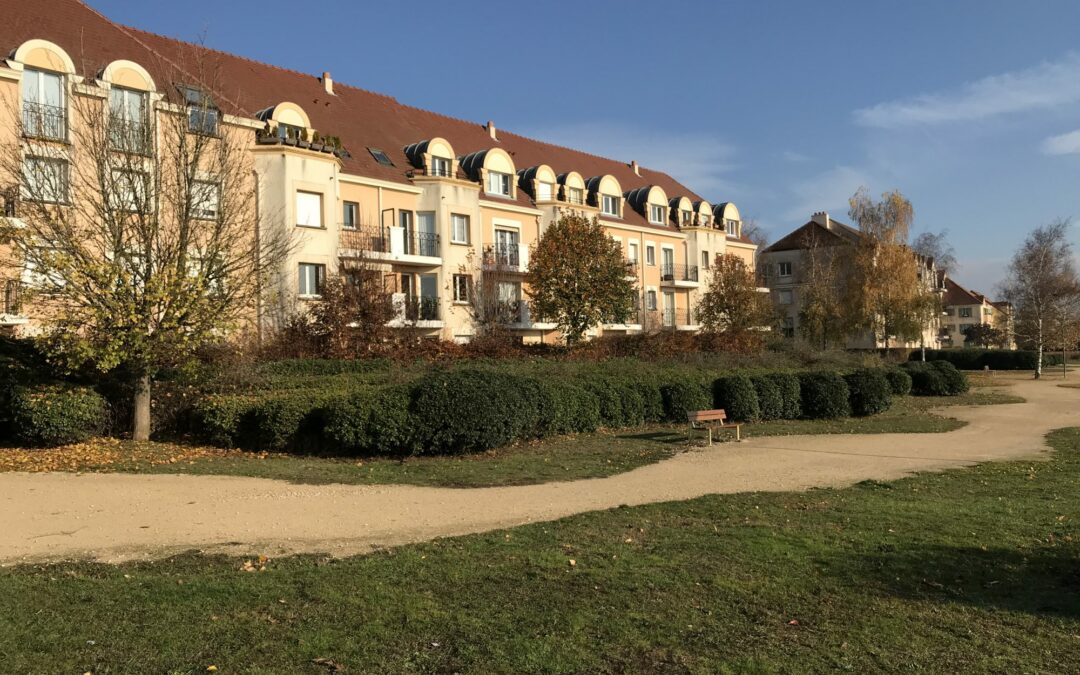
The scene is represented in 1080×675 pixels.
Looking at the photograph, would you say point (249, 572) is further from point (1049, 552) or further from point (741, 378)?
point (741, 378)

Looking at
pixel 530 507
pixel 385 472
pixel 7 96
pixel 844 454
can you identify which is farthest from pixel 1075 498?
pixel 7 96

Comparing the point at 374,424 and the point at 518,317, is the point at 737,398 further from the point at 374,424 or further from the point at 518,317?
the point at 518,317

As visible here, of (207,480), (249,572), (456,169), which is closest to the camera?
(249,572)

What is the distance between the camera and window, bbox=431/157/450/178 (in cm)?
3378

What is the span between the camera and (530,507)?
9797 millimetres

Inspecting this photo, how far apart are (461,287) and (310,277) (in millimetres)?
7595

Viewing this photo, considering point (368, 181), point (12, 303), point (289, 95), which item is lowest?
point (12, 303)

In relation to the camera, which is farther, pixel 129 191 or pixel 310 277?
pixel 310 277

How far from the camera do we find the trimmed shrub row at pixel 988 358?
59.7 metres

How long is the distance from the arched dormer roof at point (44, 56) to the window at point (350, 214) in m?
10.2

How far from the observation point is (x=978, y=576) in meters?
6.45

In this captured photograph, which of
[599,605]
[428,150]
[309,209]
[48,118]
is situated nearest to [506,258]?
[428,150]

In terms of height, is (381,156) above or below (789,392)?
above

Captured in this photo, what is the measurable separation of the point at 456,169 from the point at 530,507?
27326 mm
